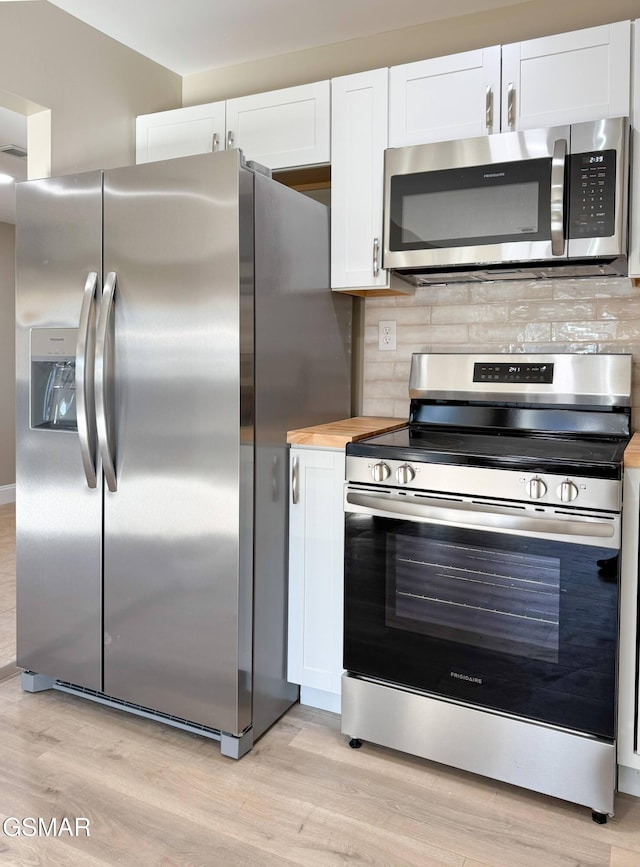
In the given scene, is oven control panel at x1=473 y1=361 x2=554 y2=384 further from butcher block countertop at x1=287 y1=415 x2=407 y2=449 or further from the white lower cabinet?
the white lower cabinet

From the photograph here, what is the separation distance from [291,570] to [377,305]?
1172 millimetres

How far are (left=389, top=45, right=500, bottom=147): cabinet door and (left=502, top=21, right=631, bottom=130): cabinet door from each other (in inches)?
2.1

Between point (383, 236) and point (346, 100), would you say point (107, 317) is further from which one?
point (346, 100)

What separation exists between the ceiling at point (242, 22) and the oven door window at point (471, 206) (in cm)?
75

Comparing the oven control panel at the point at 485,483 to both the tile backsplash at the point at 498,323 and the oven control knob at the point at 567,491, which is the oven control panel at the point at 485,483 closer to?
the oven control knob at the point at 567,491

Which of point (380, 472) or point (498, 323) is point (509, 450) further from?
point (498, 323)

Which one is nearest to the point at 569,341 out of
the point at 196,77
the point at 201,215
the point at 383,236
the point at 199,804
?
the point at 383,236

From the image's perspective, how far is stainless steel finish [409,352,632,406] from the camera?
7.41 ft

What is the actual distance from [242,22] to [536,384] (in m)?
1.82

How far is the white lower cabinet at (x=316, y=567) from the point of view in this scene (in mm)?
2221

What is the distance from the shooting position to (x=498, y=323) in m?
2.54

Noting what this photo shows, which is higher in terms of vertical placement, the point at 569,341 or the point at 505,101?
the point at 505,101

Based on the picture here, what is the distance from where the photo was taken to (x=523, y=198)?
7.03 ft

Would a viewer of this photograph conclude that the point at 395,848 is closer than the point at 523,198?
Yes
